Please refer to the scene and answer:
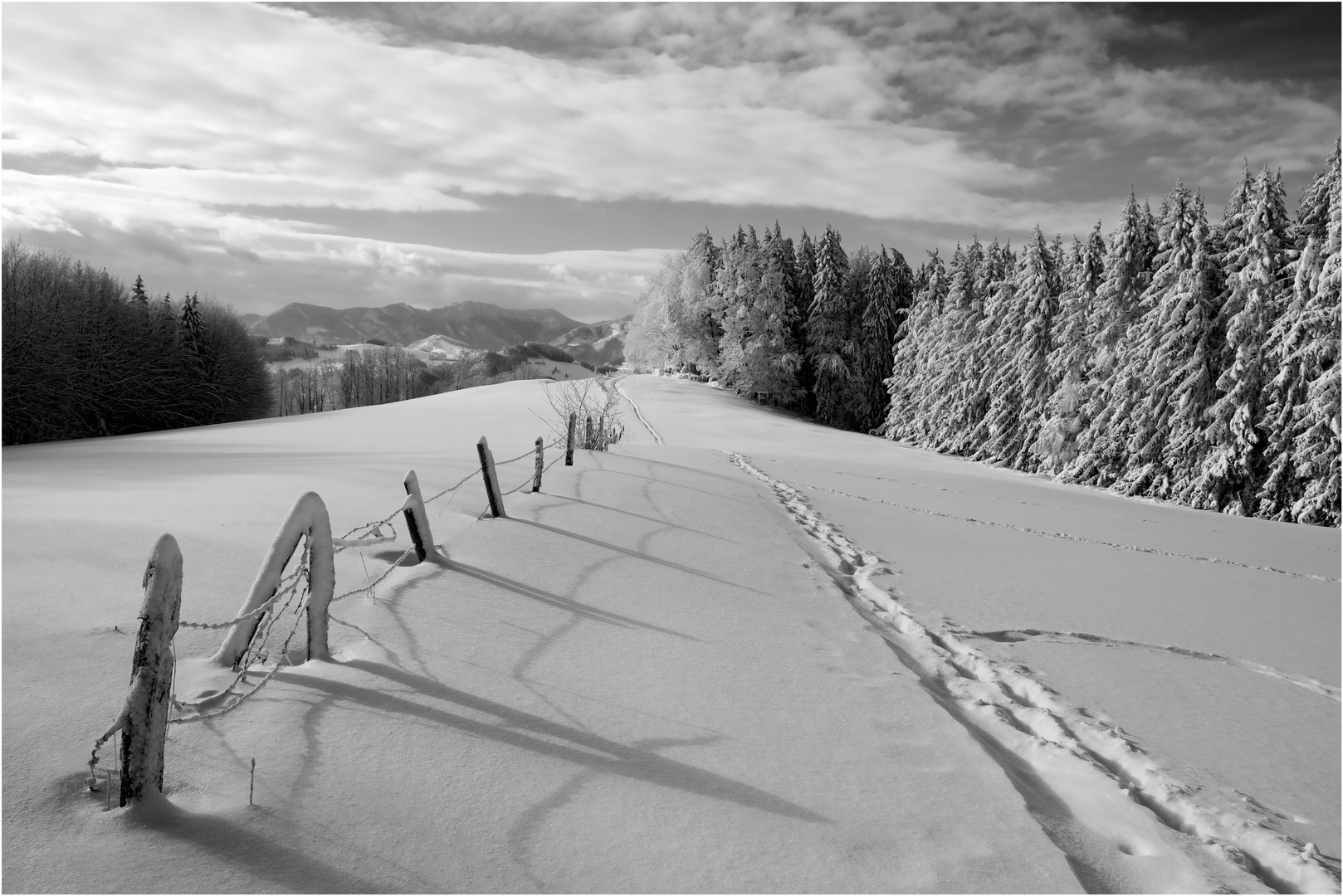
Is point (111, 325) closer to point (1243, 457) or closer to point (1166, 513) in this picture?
point (1166, 513)

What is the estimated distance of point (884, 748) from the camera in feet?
12.4

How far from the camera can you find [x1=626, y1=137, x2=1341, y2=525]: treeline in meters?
19.8

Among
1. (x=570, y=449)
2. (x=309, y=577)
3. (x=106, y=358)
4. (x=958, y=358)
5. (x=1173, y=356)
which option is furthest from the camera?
(x=958, y=358)

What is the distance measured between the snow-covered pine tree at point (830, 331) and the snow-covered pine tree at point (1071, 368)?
1774 centimetres

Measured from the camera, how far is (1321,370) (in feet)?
62.6

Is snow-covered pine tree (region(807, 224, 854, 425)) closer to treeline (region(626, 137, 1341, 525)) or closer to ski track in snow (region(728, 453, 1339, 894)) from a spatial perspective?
treeline (region(626, 137, 1341, 525))

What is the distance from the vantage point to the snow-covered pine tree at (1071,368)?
27516 mm

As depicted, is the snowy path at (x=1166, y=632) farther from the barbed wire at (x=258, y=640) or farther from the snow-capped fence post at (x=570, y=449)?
the snow-capped fence post at (x=570, y=449)

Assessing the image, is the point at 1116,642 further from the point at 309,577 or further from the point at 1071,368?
the point at 1071,368

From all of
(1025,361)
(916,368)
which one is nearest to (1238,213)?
(1025,361)

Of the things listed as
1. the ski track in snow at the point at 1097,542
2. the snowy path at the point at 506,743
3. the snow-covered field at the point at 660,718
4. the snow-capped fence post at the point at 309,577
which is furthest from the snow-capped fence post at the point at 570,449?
the snow-capped fence post at the point at 309,577

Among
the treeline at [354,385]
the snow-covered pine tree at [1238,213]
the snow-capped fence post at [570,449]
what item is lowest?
the treeline at [354,385]

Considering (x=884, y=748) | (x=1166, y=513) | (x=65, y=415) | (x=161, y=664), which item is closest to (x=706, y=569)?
(x=884, y=748)

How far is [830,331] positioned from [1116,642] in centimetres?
4198
